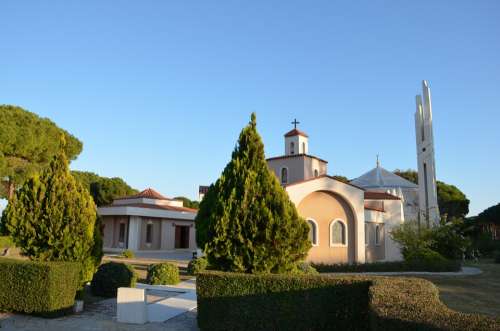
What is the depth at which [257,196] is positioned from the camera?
8859mm

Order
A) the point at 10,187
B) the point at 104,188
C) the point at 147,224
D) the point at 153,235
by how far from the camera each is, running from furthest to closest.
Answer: the point at 104,188, the point at 153,235, the point at 147,224, the point at 10,187

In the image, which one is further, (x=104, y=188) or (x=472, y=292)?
(x=104, y=188)

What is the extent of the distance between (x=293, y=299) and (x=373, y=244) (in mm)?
21828

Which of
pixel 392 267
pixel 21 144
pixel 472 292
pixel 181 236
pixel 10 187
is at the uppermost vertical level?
pixel 21 144

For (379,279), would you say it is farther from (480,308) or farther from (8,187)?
(8,187)

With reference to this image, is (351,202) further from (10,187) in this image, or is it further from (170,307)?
(10,187)

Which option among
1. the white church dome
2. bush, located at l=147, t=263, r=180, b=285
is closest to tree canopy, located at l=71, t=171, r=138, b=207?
the white church dome

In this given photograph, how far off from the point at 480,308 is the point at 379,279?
601 centimetres

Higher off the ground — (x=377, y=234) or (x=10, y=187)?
(x=10, y=187)

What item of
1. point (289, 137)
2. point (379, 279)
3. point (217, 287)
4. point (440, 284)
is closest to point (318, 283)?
point (379, 279)

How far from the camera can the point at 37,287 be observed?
30.7 ft

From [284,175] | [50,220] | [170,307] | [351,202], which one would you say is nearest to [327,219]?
[351,202]

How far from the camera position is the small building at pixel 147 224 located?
34.5 m

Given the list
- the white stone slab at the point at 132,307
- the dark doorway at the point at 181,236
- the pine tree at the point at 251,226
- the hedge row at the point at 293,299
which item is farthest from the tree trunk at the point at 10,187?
the hedge row at the point at 293,299
